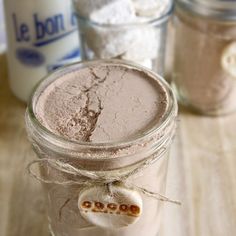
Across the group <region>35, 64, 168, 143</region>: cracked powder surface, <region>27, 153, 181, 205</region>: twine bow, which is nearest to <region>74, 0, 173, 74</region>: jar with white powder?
<region>35, 64, 168, 143</region>: cracked powder surface

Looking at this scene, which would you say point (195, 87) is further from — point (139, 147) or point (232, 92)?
point (139, 147)

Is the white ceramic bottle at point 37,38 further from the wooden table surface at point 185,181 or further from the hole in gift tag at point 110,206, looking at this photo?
the hole in gift tag at point 110,206

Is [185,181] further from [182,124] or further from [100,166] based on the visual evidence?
[100,166]

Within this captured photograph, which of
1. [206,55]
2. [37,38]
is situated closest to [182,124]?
[206,55]

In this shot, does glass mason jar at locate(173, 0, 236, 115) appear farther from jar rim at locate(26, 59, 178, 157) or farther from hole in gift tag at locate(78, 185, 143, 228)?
hole in gift tag at locate(78, 185, 143, 228)

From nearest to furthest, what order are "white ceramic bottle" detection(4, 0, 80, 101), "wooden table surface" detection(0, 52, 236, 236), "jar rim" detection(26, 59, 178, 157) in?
1. "jar rim" detection(26, 59, 178, 157)
2. "wooden table surface" detection(0, 52, 236, 236)
3. "white ceramic bottle" detection(4, 0, 80, 101)

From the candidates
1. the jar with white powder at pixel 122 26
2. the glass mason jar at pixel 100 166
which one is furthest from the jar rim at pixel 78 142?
the jar with white powder at pixel 122 26

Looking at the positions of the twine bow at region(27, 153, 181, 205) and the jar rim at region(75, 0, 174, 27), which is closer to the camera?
the twine bow at region(27, 153, 181, 205)

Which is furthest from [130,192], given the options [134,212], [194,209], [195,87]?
[195,87]
